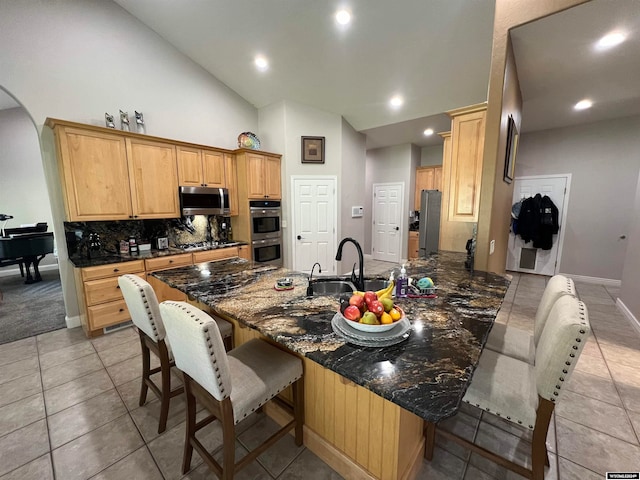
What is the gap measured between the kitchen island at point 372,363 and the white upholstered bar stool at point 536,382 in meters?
0.25

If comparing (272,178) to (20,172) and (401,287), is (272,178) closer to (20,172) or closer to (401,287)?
(401,287)

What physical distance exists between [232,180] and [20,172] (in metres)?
5.06

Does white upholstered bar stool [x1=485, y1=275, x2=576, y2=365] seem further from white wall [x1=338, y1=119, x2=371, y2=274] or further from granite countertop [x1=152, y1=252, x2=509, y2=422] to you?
white wall [x1=338, y1=119, x2=371, y2=274]

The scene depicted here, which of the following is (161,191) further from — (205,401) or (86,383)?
(205,401)

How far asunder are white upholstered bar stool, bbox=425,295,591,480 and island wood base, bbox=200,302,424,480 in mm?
309

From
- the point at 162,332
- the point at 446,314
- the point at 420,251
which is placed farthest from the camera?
the point at 420,251

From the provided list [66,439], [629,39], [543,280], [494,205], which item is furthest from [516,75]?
[66,439]

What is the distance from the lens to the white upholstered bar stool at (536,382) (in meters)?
1.07

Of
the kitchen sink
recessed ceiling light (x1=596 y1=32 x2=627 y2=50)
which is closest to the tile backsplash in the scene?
the kitchen sink

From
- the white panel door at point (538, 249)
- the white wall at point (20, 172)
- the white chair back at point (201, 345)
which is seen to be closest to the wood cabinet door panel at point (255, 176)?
the white chair back at point (201, 345)

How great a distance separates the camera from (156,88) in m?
3.75

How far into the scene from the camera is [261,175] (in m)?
4.39

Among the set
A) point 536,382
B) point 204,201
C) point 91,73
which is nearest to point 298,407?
point 536,382

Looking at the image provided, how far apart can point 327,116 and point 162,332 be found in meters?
4.28
